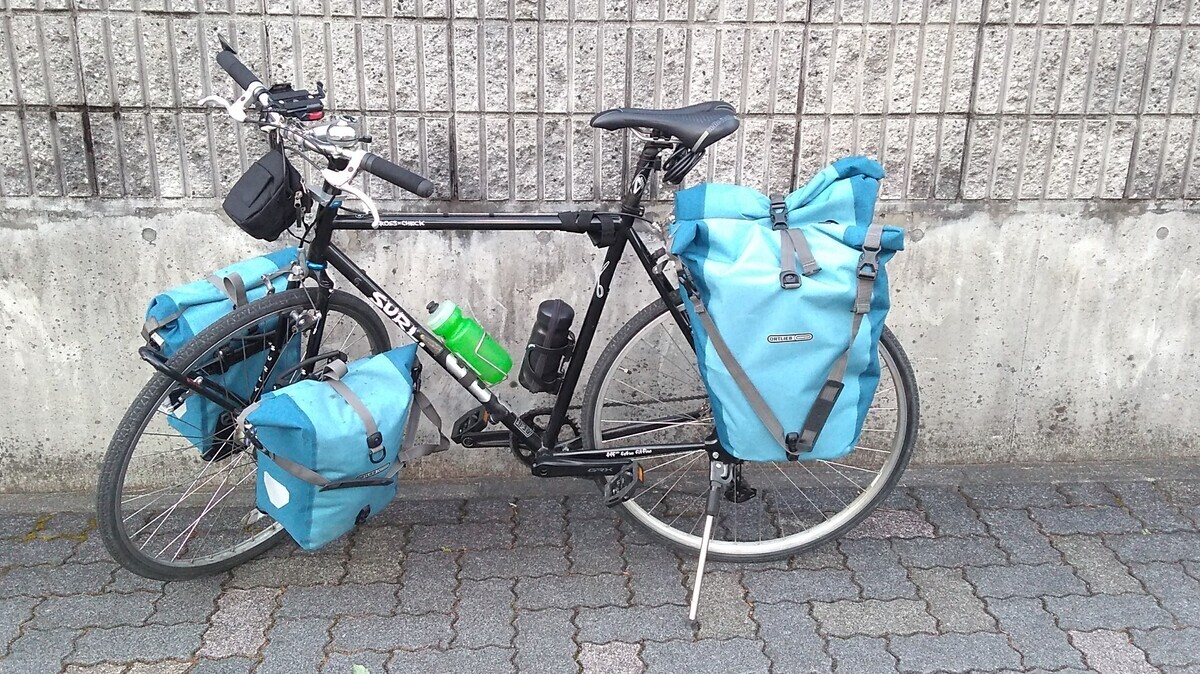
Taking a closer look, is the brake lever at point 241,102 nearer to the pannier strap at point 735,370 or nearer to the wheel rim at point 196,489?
the wheel rim at point 196,489

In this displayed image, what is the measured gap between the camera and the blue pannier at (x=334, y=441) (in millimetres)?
2543

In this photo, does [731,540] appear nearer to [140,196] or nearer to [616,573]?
[616,573]

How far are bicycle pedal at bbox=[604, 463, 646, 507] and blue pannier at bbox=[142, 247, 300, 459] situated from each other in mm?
1099

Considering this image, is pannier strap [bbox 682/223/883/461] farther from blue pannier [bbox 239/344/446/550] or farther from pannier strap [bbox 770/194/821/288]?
blue pannier [bbox 239/344/446/550]

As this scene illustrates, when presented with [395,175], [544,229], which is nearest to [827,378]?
[544,229]

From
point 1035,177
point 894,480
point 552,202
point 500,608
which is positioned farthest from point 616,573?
point 1035,177

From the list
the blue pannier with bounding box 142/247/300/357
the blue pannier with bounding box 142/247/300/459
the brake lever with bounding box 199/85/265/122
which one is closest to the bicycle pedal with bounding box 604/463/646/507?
the blue pannier with bounding box 142/247/300/459

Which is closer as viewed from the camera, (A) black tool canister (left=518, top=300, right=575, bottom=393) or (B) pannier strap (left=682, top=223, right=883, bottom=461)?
(B) pannier strap (left=682, top=223, right=883, bottom=461)

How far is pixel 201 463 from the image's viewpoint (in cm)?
354

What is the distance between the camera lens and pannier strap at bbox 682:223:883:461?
8.31ft

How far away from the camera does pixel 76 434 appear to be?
3484mm

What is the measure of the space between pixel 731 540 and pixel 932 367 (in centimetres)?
112

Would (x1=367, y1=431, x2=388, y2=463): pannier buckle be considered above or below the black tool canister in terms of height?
below

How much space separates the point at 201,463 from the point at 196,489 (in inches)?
10.4
